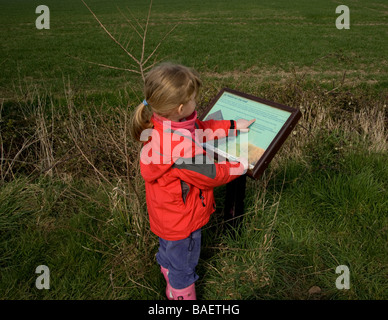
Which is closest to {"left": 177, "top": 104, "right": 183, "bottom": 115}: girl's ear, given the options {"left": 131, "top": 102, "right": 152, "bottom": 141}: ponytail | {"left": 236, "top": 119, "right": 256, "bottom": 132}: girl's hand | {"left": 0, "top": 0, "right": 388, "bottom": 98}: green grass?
{"left": 131, "top": 102, "right": 152, "bottom": 141}: ponytail

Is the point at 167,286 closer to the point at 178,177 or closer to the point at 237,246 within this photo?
the point at 237,246

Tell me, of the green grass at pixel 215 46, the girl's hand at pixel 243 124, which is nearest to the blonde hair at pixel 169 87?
the girl's hand at pixel 243 124

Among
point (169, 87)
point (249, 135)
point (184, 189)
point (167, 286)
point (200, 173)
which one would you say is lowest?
point (167, 286)

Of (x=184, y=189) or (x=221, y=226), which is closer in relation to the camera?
(x=184, y=189)

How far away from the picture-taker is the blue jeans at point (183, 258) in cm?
185

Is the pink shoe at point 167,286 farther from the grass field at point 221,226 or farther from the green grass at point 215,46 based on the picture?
the green grass at point 215,46

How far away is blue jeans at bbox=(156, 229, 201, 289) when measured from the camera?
6.08ft

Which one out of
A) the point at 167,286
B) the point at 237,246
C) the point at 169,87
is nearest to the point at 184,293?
the point at 167,286

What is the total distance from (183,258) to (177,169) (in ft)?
1.83

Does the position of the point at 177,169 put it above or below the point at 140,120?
below

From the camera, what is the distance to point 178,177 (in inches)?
66.9

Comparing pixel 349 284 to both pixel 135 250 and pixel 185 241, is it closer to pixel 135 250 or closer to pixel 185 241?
pixel 185 241

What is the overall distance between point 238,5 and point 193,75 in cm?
2993

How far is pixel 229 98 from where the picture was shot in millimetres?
2275
